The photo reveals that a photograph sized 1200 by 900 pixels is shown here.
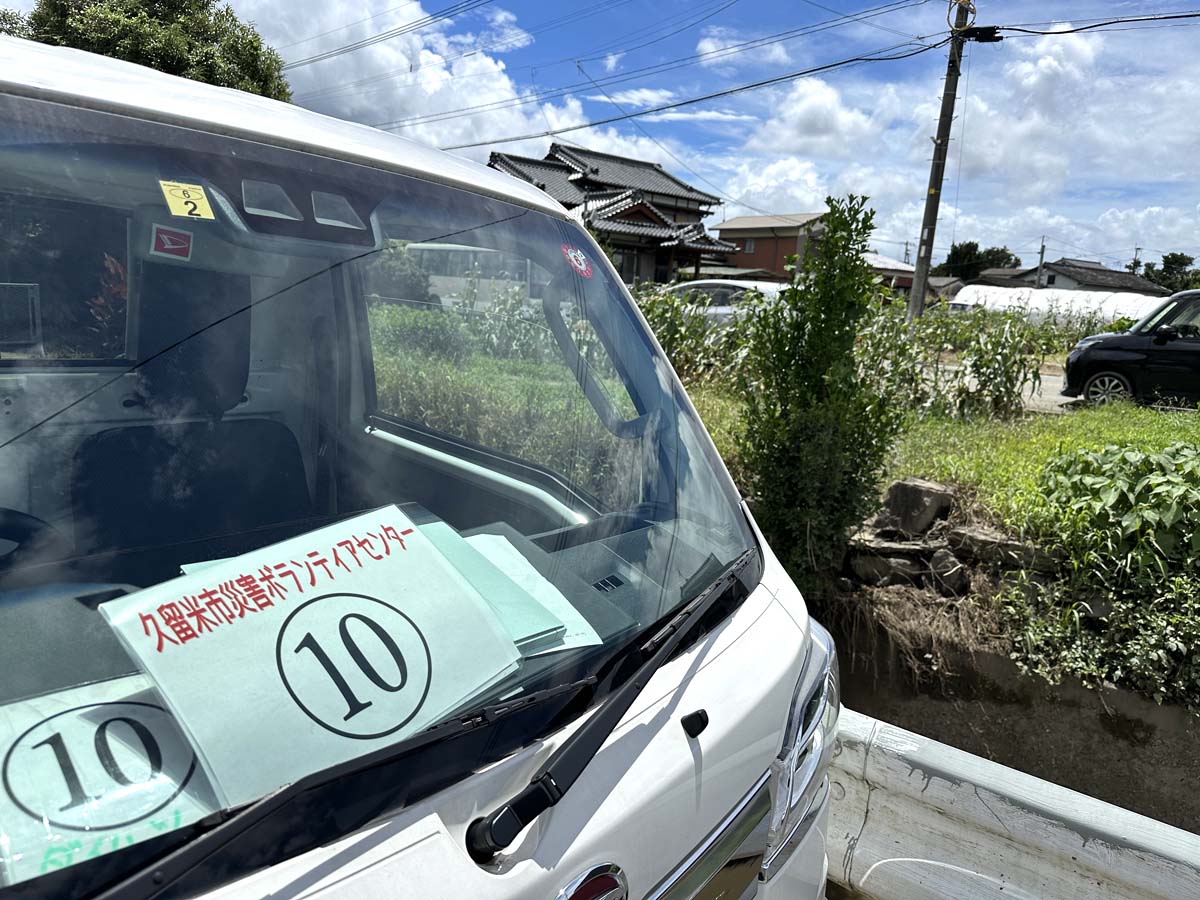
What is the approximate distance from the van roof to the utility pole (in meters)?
11.6

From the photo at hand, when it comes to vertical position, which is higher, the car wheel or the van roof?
the van roof

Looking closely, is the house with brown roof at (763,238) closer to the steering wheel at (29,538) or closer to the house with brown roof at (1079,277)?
the house with brown roof at (1079,277)

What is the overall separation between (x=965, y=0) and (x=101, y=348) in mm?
13686

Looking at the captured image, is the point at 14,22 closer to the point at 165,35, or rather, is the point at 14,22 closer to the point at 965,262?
the point at 165,35

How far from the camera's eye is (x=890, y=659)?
422 cm

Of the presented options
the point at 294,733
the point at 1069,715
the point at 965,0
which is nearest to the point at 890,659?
the point at 1069,715

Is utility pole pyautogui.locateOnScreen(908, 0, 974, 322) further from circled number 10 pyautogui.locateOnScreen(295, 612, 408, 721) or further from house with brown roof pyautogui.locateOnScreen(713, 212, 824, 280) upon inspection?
house with brown roof pyautogui.locateOnScreen(713, 212, 824, 280)

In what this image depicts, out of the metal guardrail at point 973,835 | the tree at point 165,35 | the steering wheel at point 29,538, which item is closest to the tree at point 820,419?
the metal guardrail at point 973,835

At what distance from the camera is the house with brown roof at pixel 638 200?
31.6 meters

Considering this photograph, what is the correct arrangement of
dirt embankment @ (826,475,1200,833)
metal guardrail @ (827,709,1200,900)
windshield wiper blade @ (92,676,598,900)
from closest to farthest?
windshield wiper blade @ (92,676,598,900) < metal guardrail @ (827,709,1200,900) < dirt embankment @ (826,475,1200,833)

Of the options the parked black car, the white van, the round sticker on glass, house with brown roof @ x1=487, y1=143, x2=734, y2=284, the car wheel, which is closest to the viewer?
the white van

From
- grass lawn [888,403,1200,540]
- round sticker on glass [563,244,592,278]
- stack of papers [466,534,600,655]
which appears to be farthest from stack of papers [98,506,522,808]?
grass lawn [888,403,1200,540]

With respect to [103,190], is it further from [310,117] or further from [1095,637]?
[1095,637]

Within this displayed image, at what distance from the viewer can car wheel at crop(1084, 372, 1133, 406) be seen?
9586 millimetres
